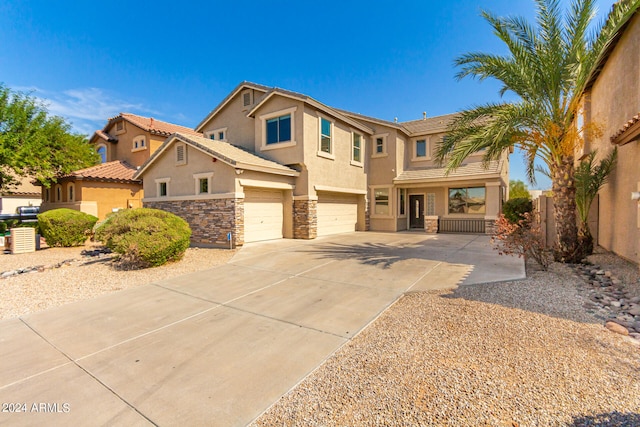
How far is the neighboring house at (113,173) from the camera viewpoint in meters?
19.3

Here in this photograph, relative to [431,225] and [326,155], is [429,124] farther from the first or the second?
[326,155]

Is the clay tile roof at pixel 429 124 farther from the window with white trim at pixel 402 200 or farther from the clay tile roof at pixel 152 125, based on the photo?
the clay tile roof at pixel 152 125

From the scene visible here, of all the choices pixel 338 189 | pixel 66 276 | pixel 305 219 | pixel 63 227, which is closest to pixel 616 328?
pixel 305 219

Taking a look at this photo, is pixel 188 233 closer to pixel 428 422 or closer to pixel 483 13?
pixel 428 422

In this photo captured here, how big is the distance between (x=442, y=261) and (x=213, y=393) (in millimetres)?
7763

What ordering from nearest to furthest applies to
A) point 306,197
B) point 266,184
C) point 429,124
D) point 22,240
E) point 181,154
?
point 22,240 → point 266,184 → point 181,154 → point 306,197 → point 429,124

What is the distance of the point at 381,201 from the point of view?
1928 cm

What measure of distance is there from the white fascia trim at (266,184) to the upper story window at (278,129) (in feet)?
6.65

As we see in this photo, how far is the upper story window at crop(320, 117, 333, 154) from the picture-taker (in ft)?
50.8

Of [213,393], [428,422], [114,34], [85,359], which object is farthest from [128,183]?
[428,422]

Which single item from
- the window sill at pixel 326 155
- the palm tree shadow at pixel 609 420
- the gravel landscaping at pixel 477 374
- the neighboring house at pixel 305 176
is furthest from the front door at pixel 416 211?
the palm tree shadow at pixel 609 420

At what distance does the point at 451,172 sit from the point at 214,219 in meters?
13.4

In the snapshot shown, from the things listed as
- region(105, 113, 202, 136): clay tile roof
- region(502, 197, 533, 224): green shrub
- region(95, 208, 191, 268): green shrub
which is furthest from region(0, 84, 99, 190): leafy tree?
region(502, 197, 533, 224): green shrub

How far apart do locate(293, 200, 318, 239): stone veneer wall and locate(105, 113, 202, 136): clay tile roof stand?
13159 millimetres
